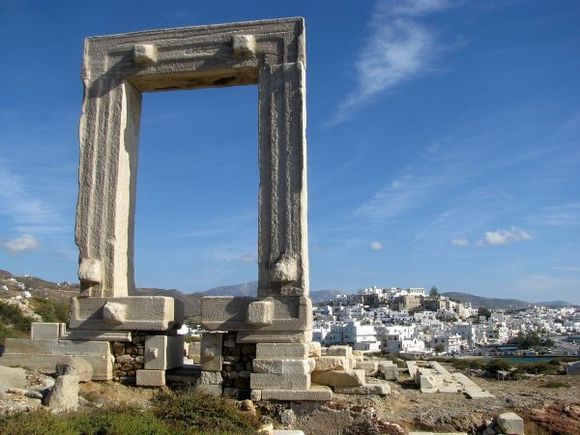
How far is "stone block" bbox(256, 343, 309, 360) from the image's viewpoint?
8.61m

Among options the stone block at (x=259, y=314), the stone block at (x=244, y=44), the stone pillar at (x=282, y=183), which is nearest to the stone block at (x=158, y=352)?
the stone block at (x=259, y=314)

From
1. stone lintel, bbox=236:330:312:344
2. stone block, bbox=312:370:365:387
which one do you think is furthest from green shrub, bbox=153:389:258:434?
stone block, bbox=312:370:365:387

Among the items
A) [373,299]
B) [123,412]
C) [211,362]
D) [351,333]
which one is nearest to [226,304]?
[211,362]

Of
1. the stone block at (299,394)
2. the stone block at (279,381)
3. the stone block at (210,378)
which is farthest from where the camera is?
the stone block at (210,378)

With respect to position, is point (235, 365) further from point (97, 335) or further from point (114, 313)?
point (97, 335)

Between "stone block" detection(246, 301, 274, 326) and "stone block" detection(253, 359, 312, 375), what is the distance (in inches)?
21.0

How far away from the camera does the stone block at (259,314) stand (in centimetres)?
866

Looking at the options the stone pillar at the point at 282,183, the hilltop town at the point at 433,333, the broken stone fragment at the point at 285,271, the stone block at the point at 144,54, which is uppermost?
the stone block at the point at 144,54

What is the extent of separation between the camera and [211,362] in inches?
351

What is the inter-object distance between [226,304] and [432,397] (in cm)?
346

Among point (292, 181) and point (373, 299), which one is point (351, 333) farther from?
point (373, 299)

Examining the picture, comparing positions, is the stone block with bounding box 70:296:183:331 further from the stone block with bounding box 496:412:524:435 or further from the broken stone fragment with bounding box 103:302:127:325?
the stone block with bounding box 496:412:524:435

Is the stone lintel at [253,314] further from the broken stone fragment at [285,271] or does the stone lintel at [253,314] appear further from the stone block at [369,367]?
the stone block at [369,367]

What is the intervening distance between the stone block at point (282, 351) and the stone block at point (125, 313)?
1.57 meters
